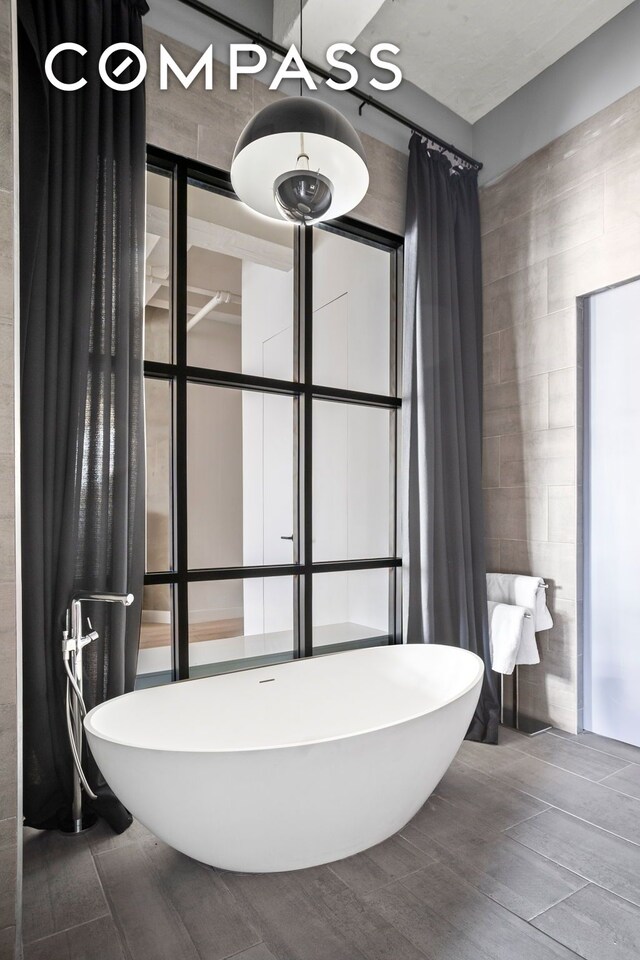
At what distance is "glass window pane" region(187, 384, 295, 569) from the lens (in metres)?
2.50

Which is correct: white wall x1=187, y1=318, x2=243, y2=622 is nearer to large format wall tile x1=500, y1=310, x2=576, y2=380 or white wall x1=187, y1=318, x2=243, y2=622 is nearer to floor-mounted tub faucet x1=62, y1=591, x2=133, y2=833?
floor-mounted tub faucet x1=62, y1=591, x2=133, y2=833

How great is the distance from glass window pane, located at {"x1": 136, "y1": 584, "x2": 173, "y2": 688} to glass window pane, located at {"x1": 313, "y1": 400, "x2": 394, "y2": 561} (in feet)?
2.49

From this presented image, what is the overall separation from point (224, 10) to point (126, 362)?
1627mm

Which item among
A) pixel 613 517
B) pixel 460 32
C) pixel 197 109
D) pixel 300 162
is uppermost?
pixel 460 32

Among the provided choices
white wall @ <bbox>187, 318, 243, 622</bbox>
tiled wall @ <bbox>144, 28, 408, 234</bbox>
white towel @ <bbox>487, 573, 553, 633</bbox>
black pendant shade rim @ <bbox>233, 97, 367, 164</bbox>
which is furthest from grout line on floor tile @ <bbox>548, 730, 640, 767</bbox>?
tiled wall @ <bbox>144, 28, 408, 234</bbox>

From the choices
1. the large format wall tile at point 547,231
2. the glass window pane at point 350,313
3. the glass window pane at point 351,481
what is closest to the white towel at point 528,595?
the glass window pane at point 351,481

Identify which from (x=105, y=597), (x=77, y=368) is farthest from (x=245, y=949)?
(x=77, y=368)

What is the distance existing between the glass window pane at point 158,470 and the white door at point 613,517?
1.95 m

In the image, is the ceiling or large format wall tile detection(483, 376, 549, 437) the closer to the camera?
the ceiling

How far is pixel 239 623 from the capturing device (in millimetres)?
2596

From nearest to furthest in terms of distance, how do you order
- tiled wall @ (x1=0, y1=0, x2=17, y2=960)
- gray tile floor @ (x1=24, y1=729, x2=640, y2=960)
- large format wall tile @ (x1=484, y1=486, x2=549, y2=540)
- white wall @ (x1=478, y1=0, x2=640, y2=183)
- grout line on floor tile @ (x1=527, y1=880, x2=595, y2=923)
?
tiled wall @ (x1=0, y1=0, x2=17, y2=960)
gray tile floor @ (x1=24, y1=729, x2=640, y2=960)
grout line on floor tile @ (x1=527, y1=880, x2=595, y2=923)
white wall @ (x1=478, y1=0, x2=640, y2=183)
large format wall tile @ (x1=484, y1=486, x2=549, y2=540)

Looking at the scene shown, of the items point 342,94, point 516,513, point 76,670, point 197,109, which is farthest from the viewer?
point 516,513

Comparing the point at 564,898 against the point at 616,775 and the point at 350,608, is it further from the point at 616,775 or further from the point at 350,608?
the point at 350,608

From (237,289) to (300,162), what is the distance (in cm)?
112
